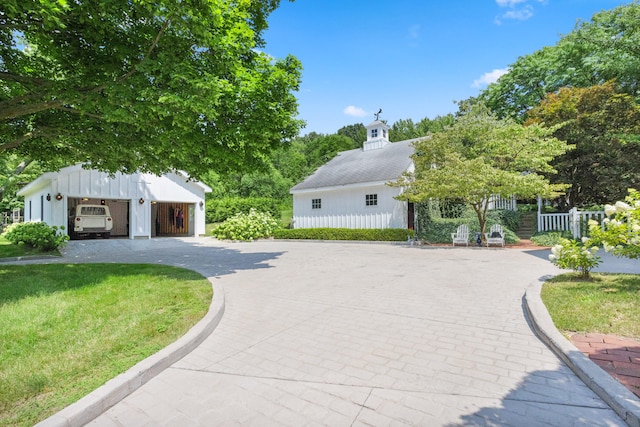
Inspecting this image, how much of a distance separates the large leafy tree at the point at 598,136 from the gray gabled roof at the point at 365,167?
7.23m

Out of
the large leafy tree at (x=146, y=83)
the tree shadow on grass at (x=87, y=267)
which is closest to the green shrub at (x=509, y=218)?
the tree shadow on grass at (x=87, y=267)

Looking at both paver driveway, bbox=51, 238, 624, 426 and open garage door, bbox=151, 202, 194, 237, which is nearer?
paver driveway, bbox=51, 238, 624, 426

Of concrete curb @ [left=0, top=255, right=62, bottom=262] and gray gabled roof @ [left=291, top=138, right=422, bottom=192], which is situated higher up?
gray gabled roof @ [left=291, top=138, right=422, bottom=192]

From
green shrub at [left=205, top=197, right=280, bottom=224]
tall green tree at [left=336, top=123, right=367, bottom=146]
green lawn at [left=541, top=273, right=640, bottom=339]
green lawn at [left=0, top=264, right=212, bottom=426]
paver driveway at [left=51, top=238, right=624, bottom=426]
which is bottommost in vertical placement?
paver driveway at [left=51, top=238, right=624, bottom=426]

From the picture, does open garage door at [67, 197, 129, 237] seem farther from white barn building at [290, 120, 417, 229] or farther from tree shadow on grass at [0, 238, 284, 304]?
white barn building at [290, 120, 417, 229]

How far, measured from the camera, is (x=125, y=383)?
9.46 ft

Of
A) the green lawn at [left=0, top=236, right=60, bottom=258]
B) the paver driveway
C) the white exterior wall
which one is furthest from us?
the white exterior wall

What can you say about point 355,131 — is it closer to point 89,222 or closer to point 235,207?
point 235,207

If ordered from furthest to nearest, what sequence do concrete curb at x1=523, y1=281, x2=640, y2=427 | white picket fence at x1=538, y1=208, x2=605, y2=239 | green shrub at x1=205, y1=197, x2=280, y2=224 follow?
green shrub at x1=205, y1=197, x2=280, y2=224, white picket fence at x1=538, y1=208, x2=605, y2=239, concrete curb at x1=523, y1=281, x2=640, y2=427

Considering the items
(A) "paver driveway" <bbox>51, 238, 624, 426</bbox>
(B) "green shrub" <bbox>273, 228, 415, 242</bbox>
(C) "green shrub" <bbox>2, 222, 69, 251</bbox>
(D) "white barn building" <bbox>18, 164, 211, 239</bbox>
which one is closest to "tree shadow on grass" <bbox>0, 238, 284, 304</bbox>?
(C) "green shrub" <bbox>2, 222, 69, 251</bbox>

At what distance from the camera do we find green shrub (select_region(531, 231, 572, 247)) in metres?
14.0

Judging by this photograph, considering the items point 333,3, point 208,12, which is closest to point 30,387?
point 208,12

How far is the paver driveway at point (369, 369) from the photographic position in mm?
2494

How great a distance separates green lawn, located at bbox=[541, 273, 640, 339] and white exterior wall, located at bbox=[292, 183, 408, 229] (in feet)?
39.9
